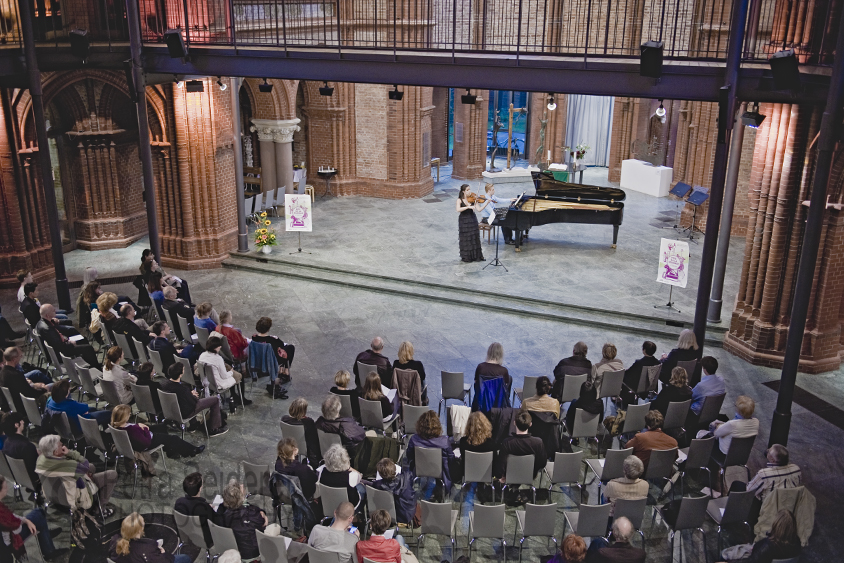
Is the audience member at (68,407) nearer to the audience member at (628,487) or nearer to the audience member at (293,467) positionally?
the audience member at (293,467)

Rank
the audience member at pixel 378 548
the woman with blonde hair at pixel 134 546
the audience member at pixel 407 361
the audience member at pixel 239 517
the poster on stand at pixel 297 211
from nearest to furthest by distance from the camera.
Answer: the woman with blonde hair at pixel 134 546
the audience member at pixel 378 548
the audience member at pixel 239 517
the audience member at pixel 407 361
the poster on stand at pixel 297 211

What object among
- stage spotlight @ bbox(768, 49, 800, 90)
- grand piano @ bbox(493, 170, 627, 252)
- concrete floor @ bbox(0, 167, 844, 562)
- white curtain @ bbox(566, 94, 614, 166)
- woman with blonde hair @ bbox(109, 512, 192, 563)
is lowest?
concrete floor @ bbox(0, 167, 844, 562)

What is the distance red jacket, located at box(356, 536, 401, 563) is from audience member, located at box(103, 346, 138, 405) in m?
4.13

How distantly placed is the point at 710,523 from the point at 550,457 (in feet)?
5.63

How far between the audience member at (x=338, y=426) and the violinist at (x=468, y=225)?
299 inches

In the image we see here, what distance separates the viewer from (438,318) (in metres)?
13.5

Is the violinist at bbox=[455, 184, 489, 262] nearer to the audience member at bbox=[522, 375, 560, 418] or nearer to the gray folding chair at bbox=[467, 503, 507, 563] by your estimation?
the audience member at bbox=[522, 375, 560, 418]

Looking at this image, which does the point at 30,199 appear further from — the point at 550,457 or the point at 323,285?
the point at 550,457

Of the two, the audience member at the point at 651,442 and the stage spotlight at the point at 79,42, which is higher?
the stage spotlight at the point at 79,42

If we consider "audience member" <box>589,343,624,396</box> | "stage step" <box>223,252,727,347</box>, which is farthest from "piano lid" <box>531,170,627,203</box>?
"audience member" <box>589,343,624,396</box>

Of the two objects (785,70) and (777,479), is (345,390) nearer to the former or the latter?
(777,479)

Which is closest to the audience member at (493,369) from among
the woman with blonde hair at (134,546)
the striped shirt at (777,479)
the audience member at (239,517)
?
the striped shirt at (777,479)

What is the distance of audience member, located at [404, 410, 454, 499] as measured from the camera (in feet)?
26.2

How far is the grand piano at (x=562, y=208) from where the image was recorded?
16.3 meters
